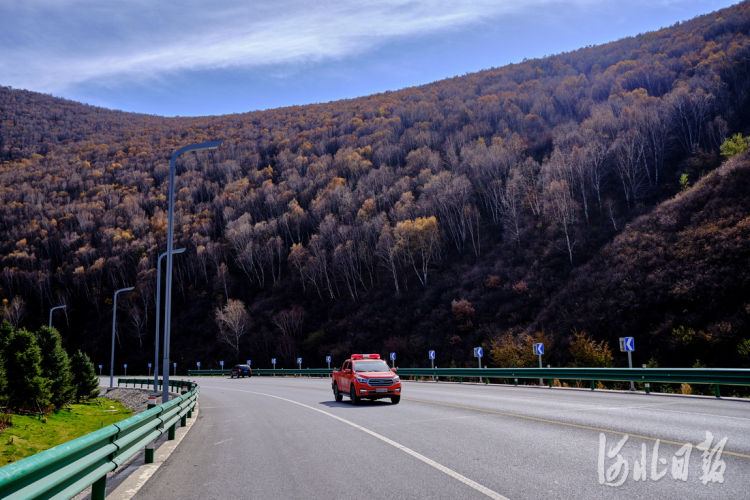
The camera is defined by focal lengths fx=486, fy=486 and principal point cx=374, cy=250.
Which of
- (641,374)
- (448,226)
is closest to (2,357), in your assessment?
(641,374)

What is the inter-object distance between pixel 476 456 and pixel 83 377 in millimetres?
38637

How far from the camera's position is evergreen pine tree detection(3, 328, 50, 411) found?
90.8 feet

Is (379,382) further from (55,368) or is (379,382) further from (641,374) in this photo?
(55,368)

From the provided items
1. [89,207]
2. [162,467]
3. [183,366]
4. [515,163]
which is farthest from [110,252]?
[162,467]

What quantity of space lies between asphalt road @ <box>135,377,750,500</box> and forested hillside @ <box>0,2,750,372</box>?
21.4m

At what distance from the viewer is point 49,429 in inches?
931

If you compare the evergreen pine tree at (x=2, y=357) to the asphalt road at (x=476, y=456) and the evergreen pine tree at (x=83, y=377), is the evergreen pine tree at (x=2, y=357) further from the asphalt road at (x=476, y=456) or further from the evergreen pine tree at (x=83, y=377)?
the asphalt road at (x=476, y=456)

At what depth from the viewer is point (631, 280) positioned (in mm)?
41188

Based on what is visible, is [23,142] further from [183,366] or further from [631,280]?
[631,280]

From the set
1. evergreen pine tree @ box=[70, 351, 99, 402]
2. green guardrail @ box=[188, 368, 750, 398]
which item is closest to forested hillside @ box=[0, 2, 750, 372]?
green guardrail @ box=[188, 368, 750, 398]

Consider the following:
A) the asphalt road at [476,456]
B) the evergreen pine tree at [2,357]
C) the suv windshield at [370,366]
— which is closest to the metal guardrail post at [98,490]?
the asphalt road at [476,456]

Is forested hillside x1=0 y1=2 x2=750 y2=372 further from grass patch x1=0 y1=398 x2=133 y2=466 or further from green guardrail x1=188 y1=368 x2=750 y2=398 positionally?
grass patch x1=0 y1=398 x2=133 y2=466

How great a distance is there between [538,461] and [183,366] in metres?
74.8

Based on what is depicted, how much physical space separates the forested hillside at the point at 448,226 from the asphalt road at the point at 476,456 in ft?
70.2
